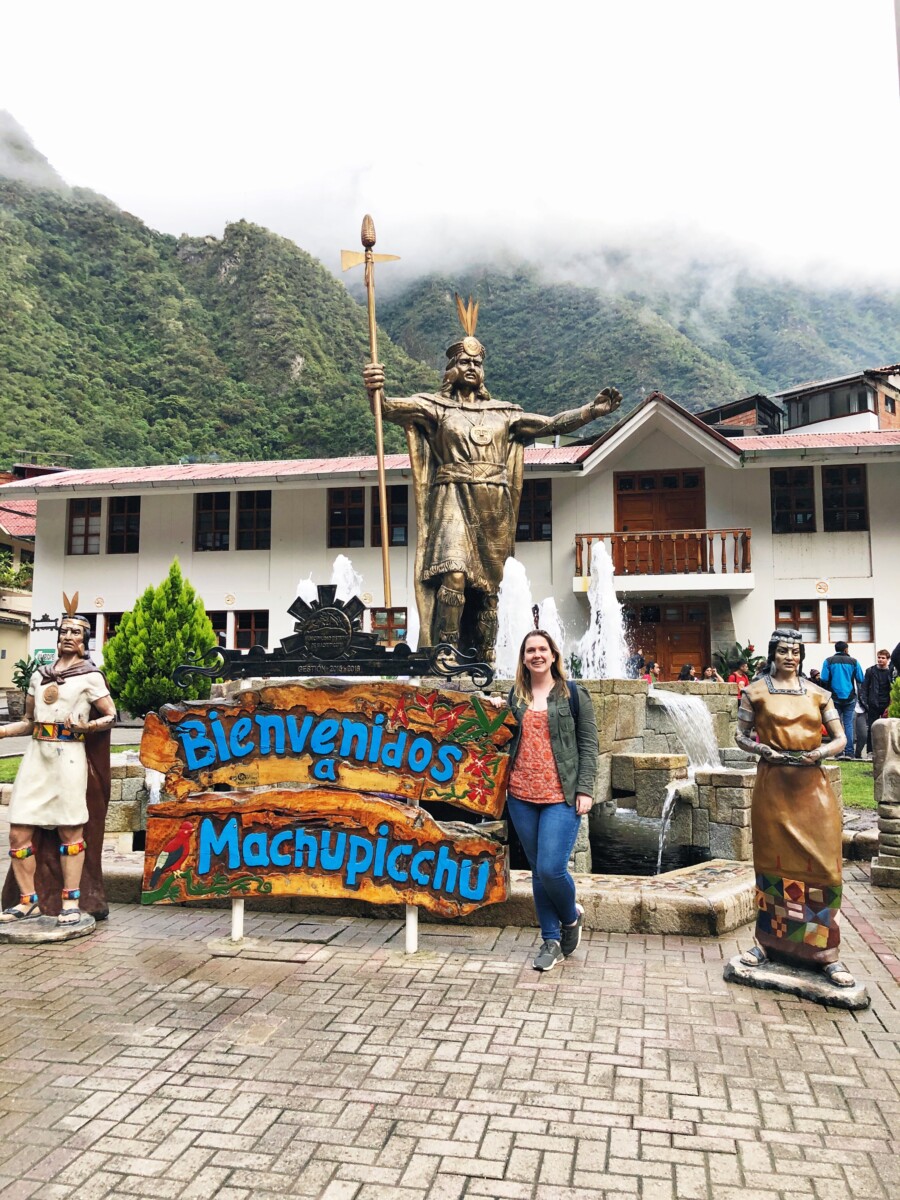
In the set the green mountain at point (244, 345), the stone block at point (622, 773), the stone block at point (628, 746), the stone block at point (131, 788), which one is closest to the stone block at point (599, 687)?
the stone block at point (628, 746)

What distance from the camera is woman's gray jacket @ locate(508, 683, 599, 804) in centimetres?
458

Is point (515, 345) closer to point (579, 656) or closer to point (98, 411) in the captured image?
point (98, 411)

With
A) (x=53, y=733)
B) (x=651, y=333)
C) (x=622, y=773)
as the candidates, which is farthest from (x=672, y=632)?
(x=651, y=333)

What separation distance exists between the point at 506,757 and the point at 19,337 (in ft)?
168

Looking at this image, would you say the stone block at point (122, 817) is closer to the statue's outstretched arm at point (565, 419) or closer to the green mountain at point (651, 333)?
the statue's outstretched arm at point (565, 419)

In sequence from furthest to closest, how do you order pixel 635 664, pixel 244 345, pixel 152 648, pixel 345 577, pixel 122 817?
1. pixel 244 345
2. pixel 345 577
3. pixel 635 664
4. pixel 152 648
5. pixel 122 817

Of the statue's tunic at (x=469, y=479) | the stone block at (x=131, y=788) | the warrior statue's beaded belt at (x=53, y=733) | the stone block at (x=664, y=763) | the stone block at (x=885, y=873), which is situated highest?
the statue's tunic at (x=469, y=479)

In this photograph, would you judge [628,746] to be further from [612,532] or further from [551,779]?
[612,532]

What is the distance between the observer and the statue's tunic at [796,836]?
4250 mm

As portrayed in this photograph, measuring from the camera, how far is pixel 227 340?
55438mm

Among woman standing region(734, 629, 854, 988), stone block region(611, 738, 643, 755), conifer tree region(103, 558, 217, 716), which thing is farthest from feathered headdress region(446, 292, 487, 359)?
conifer tree region(103, 558, 217, 716)

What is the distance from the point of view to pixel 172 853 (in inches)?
201

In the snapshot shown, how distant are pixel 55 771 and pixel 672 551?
17.0m

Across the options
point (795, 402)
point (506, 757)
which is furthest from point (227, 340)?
point (506, 757)
